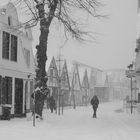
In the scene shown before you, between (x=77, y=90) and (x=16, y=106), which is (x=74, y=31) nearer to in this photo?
(x=16, y=106)

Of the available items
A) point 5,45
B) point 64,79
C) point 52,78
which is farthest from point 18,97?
point 64,79

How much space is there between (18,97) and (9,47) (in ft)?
12.7

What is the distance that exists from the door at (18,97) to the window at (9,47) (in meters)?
1.74

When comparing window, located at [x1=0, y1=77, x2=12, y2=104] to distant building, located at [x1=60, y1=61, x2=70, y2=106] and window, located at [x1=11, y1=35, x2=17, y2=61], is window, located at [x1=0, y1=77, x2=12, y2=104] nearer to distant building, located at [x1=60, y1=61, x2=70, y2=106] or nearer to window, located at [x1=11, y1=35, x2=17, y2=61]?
window, located at [x1=11, y1=35, x2=17, y2=61]

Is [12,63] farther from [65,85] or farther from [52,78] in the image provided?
[65,85]

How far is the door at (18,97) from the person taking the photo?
31.9 metres

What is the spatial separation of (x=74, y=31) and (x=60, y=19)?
114 centimetres

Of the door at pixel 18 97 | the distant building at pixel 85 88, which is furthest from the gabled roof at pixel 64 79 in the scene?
the door at pixel 18 97

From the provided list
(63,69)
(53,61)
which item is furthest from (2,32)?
(63,69)

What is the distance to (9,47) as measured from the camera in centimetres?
3017

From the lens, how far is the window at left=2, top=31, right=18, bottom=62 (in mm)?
29375

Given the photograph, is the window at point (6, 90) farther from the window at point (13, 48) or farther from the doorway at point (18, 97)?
the window at point (13, 48)

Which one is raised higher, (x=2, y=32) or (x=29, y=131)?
(x=2, y=32)

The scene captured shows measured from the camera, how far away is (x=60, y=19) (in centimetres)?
2633
